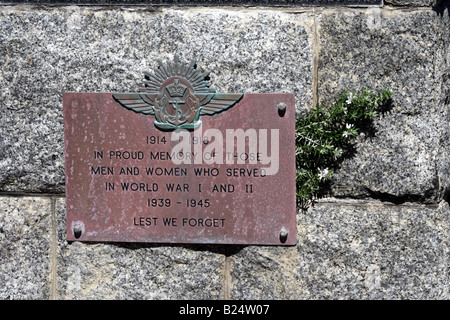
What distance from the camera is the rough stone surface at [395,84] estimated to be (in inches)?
64.4

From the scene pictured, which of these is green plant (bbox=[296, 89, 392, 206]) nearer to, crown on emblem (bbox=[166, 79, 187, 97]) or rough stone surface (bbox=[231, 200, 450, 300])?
rough stone surface (bbox=[231, 200, 450, 300])

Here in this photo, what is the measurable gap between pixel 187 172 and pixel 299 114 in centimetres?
50

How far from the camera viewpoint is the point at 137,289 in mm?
1755

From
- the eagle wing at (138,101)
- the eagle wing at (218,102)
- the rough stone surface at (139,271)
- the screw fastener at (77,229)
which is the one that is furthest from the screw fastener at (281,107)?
the screw fastener at (77,229)

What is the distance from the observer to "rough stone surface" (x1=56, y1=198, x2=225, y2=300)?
68.4 inches

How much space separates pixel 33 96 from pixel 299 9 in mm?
1128

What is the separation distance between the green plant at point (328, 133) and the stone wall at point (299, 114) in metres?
0.05

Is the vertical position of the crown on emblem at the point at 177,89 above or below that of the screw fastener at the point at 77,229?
above

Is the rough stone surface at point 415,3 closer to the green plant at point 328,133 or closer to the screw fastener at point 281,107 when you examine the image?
the green plant at point 328,133

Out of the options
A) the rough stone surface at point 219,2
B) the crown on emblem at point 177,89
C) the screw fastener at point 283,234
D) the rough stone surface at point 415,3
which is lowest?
the screw fastener at point 283,234

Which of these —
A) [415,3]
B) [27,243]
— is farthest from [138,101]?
[415,3]

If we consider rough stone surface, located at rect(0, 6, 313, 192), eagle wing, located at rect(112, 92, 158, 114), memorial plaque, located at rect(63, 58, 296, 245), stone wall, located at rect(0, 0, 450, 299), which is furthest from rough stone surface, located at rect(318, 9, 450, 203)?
eagle wing, located at rect(112, 92, 158, 114)

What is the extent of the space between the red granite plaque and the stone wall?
0.22ft

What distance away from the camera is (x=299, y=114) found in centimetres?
169
